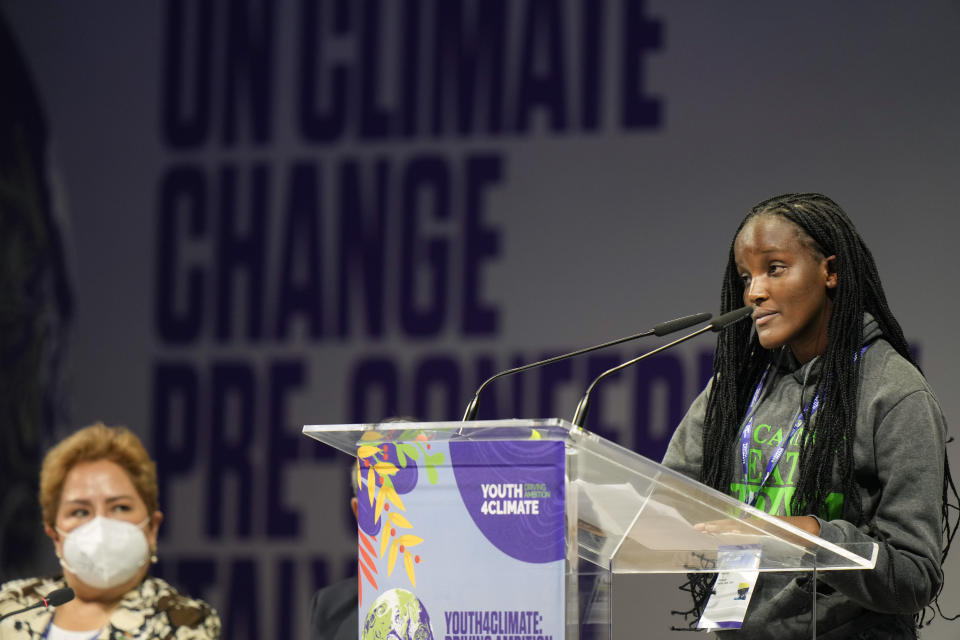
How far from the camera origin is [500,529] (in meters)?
1.41

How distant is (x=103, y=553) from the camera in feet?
10.5

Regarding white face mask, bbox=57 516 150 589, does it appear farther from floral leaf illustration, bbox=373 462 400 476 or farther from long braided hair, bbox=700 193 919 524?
floral leaf illustration, bbox=373 462 400 476

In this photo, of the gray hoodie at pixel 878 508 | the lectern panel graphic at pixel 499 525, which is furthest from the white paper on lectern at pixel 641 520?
the gray hoodie at pixel 878 508

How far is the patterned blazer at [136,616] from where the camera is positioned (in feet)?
10.2

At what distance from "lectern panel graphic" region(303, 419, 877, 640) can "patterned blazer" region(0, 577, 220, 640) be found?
1813 mm

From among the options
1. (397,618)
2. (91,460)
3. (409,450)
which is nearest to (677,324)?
(409,450)

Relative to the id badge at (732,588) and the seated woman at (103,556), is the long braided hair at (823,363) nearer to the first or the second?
the id badge at (732,588)

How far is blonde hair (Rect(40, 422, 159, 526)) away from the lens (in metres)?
3.32

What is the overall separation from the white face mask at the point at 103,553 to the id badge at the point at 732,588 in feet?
6.54

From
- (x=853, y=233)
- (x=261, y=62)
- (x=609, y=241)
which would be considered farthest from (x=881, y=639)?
(x=261, y=62)

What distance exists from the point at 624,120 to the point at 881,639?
310 cm

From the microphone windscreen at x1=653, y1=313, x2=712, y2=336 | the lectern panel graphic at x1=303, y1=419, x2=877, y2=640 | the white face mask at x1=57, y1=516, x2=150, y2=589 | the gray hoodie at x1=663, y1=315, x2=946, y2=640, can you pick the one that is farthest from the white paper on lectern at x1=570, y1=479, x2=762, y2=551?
the white face mask at x1=57, y1=516, x2=150, y2=589

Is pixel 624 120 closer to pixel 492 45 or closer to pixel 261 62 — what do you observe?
pixel 492 45

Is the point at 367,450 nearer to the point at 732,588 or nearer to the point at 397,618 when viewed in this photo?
the point at 397,618
